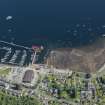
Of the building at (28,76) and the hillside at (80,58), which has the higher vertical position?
the hillside at (80,58)

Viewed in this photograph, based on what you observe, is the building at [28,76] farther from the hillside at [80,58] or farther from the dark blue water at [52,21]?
the dark blue water at [52,21]

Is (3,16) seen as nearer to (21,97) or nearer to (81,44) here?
(81,44)

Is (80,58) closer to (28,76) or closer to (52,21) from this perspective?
(28,76)

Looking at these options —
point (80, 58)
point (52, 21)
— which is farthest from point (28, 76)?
point (52, 21)

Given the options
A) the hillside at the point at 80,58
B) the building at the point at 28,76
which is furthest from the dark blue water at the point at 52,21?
the building at the point at 28,76

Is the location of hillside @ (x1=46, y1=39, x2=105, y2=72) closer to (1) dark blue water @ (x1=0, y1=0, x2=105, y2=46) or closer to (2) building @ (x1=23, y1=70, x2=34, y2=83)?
(1) dark blue water @ (x1=0, y1=0, x2=105, y2=46)

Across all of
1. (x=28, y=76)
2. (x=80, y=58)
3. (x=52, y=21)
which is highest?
(x=52, y=21)

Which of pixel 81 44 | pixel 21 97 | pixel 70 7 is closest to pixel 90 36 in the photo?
pixel 81 44
